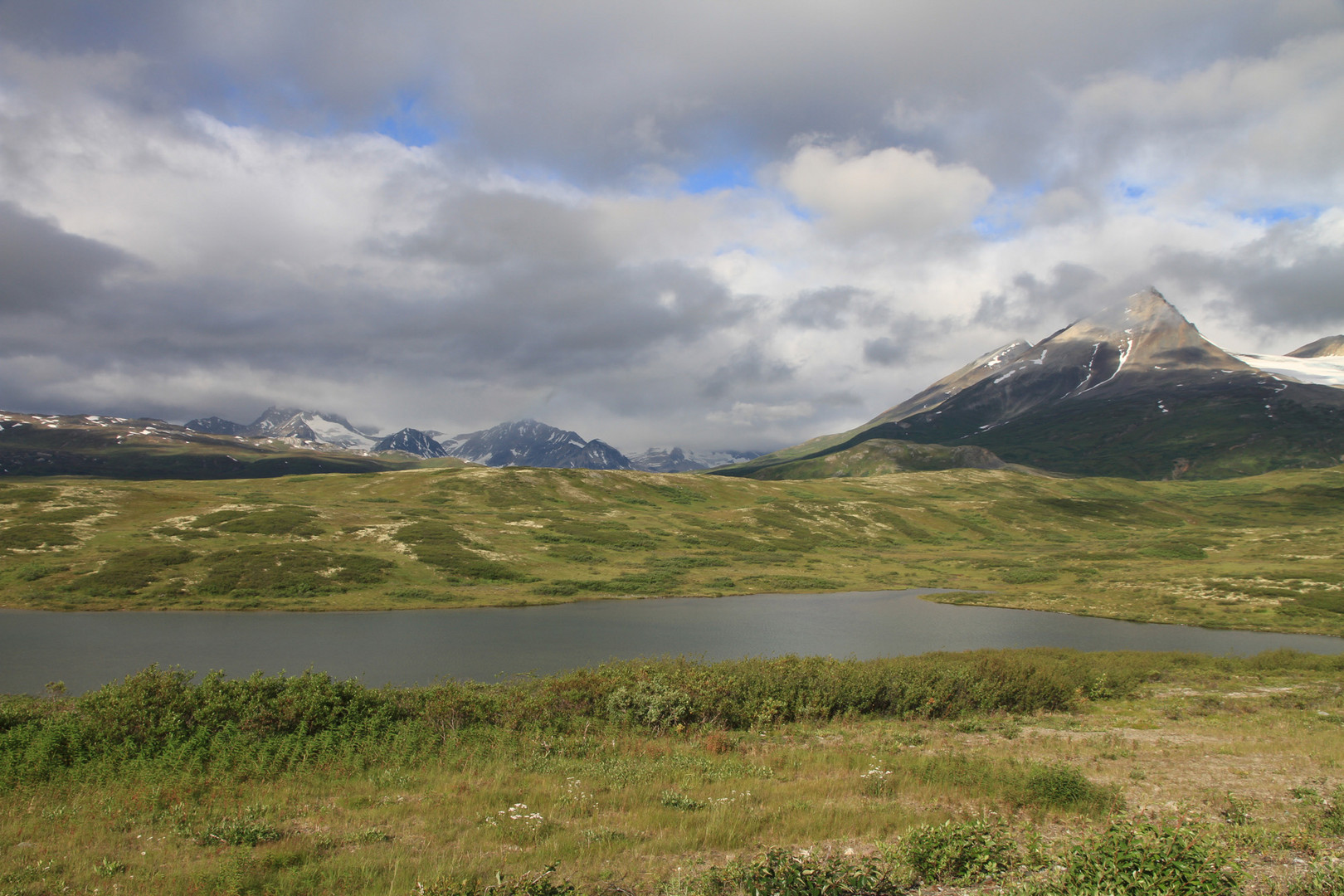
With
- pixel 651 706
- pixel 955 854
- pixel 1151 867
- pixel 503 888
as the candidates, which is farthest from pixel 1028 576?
pixel 503 888

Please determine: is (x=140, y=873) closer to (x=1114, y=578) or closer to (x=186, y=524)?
(x=186, y=524)

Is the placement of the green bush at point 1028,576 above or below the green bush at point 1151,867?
below

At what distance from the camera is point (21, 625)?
5016 centimetres

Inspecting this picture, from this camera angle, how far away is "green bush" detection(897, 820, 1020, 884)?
10.9 metres

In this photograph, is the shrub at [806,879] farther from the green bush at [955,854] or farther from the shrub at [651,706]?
the shrub at [651,706]

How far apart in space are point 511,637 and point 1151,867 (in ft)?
157

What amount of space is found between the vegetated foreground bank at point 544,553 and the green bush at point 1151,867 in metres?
67.5

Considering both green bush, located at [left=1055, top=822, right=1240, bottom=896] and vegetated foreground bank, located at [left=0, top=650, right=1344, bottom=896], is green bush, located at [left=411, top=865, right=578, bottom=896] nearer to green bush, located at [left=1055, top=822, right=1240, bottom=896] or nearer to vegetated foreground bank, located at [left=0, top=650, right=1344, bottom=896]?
vegetated foreground bank, located at [left=0, top=650, right=1344, bottom=896]

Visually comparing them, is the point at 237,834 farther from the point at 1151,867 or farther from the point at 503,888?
the point at 1151,867

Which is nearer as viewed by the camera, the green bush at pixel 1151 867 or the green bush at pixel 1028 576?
the green bush at pixel 1151 867

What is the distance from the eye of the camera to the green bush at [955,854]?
10906 millimetres

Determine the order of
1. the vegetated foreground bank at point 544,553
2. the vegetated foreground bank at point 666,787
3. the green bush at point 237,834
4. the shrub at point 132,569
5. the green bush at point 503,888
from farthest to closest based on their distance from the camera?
the vegetated foreground bank at point 544,553 < the shrub at point 132,569 < the green bush at point 237,834 < the vegetated foreground bank at point 666,787 < the green bush at point 503,888

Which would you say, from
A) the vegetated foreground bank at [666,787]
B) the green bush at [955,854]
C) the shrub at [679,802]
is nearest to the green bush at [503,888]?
the vegetated foreground bank at [666,787]

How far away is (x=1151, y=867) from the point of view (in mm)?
9508
